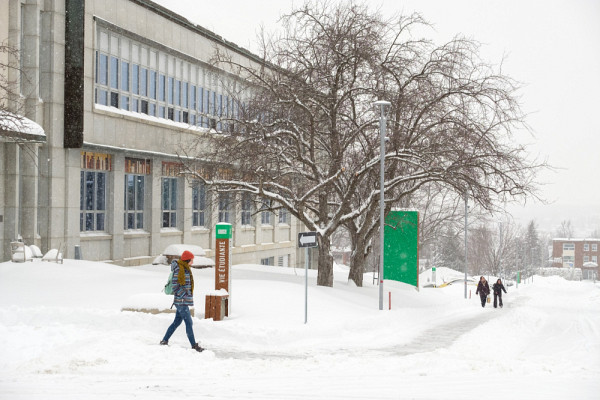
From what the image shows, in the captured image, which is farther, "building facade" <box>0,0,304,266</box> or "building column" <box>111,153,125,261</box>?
"building column" <box>111,153,125,261</box>

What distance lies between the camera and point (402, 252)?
1340 inches

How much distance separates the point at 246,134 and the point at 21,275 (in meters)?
8.61

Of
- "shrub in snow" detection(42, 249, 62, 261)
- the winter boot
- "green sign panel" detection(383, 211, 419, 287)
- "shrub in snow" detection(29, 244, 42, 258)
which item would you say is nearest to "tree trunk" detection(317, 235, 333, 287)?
"green sign panel" detection(383, 211, 419, 287)

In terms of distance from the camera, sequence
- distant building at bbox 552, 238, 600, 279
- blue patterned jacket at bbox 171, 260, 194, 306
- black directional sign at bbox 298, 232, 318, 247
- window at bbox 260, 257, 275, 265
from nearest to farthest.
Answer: blue patterned jacket at bbox 171, 260, 194, 306
black directional sign at bbox 298, 232, 318, 247
window at bbox 260, 257, 275, 265
distant building at bbox 552, 238, 600, 279

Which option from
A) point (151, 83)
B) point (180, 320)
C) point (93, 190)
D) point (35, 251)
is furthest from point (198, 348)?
point (151, 83)

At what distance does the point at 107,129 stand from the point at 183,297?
53.7 feet

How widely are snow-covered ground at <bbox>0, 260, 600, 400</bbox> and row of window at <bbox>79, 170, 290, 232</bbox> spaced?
455cm

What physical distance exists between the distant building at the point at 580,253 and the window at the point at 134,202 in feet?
450

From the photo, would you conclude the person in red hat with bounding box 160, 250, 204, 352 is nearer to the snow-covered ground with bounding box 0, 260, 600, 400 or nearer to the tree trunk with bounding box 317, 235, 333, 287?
the snow-covered ground with bounding box 0, 260, 600, 400

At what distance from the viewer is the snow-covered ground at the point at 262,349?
9.09m

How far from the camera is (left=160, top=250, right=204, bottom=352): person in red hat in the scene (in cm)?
1201

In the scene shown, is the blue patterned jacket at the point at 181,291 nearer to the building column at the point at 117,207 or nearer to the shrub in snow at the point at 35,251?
the shrub in snow at the point at 35,251

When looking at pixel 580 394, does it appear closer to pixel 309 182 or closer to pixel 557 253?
pixel 309 182

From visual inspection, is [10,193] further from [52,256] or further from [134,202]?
[134,202]
